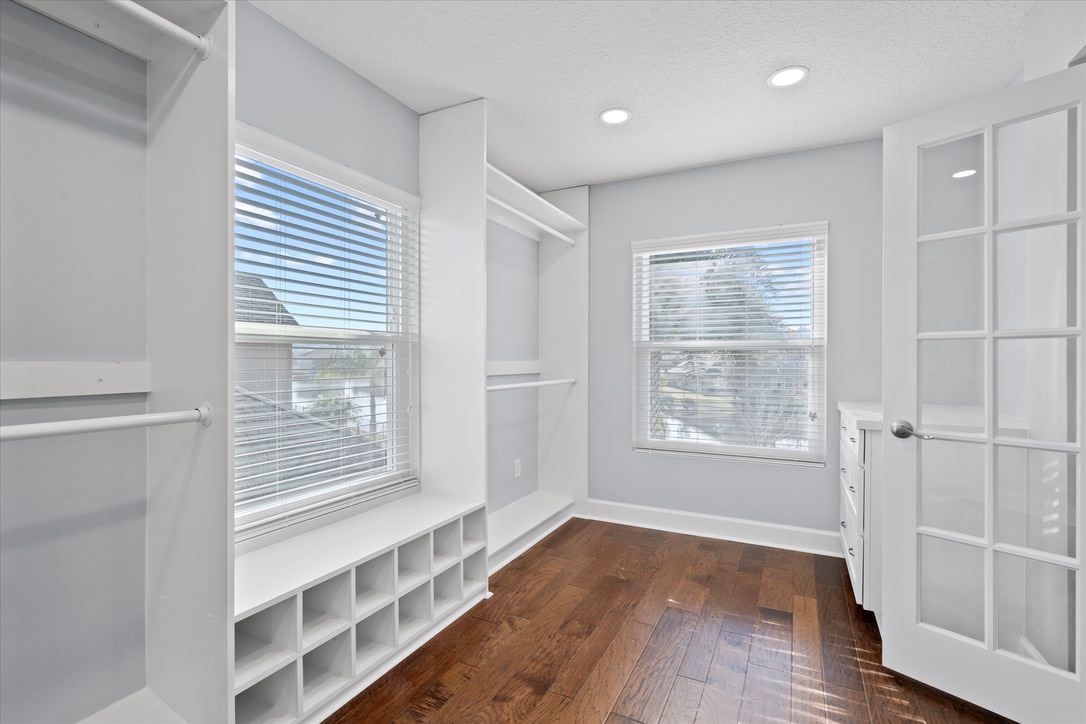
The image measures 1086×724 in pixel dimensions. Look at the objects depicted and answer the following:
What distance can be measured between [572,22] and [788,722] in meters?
2.57

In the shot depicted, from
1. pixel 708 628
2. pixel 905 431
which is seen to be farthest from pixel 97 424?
pixel 905 431

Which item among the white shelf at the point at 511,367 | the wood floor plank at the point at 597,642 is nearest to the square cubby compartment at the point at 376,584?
the wood floor plank at the point at 597,642

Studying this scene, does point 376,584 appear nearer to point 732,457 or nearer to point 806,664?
point 806,664

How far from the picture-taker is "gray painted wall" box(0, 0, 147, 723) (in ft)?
4.08

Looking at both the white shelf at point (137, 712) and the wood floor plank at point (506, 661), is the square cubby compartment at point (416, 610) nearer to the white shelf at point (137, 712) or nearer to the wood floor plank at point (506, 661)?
the wood floor plank at point (506, 661)

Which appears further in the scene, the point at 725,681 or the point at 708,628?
the point at 708,628

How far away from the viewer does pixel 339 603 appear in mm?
1764

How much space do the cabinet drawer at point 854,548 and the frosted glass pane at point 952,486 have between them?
0.46 meters

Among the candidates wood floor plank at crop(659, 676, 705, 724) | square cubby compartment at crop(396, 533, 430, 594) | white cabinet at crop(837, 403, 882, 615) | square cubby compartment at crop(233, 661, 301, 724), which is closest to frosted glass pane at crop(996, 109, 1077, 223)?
white cabinet at crop(837, 403, 882, 615)

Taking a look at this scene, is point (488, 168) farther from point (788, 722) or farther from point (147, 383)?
point (788, 722)

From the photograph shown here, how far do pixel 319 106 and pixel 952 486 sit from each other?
282 cm

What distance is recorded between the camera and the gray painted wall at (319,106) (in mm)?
1813

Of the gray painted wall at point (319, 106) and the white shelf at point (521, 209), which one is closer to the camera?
the gray painted wall at point (319, 106)

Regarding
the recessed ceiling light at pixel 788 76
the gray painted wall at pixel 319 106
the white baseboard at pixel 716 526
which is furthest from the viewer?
the white baseboard at pixel 716 526
